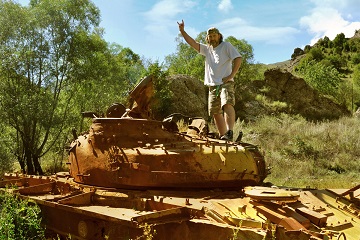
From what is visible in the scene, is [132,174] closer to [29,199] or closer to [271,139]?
[29,199]

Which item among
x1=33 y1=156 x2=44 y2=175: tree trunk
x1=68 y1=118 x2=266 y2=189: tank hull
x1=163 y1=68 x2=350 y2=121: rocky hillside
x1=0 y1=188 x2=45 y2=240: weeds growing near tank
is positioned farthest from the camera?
x1=163 y1=68 x2=350 y2=121: rocky hillside

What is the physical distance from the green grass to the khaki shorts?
7.34 meters

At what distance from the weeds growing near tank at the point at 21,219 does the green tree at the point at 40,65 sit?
9622mm

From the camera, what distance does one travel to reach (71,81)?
1816 cm

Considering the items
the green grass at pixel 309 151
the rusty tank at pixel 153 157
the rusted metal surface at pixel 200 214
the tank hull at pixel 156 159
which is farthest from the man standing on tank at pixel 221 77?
the green grass at pixel 309 151

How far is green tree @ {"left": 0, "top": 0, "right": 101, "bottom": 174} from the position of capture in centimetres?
1636

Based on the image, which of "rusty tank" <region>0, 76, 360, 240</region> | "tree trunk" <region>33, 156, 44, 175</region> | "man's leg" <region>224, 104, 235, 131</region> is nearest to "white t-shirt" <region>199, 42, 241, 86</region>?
"man's leg" <region>224, 104, 235, 131</region>

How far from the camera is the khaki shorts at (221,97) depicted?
7.55 metres

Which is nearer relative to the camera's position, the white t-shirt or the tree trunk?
the white t-shirt

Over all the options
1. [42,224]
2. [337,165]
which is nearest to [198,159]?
[42,224]

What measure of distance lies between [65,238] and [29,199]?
0.88 m

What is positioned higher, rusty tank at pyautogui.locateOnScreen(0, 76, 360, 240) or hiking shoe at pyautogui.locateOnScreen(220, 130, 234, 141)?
hiking shoe at pyautogui.locateOnScreen(220, 130, 234, 141)

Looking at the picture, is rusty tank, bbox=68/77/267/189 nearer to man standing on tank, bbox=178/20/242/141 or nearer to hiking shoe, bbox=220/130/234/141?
hiking shoe, bbox=220/130/234/141

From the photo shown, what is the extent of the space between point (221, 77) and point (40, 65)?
459 inches
